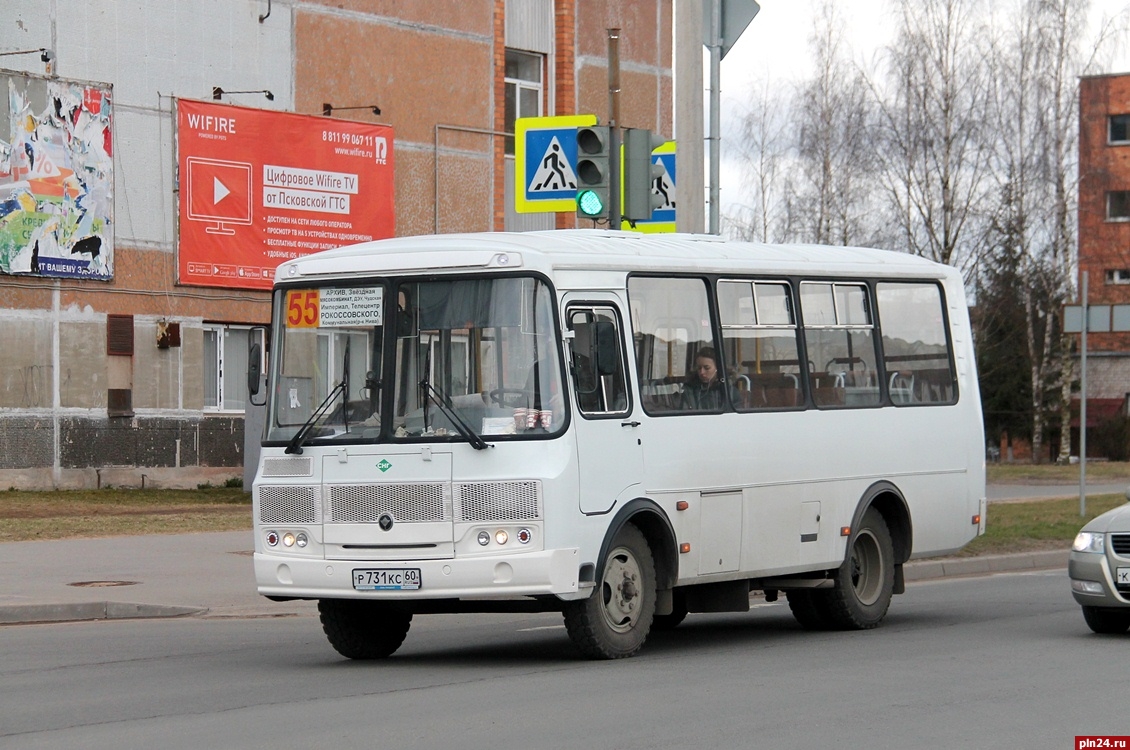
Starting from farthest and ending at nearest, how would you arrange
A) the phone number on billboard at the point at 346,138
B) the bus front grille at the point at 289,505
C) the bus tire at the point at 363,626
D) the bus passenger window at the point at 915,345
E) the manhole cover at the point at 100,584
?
1. the phone number on billboard at the point at 346,138
2. the manhole cover at the point at 100,584
3. the bus passenger window at the point at 915,345
4. the bus tire at the point at 363,626
5. the bus front grille at the point at 289,505

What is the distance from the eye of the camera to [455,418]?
11.6 meters

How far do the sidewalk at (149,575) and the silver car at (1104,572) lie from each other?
21.2 ft

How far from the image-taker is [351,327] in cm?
1212

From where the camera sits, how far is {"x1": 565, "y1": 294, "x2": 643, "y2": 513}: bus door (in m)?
11.7

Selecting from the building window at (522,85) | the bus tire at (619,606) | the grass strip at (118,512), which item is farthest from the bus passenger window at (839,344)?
the building window at (522,85)

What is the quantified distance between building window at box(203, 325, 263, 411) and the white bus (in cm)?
1996

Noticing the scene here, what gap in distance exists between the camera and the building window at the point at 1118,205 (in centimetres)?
7012

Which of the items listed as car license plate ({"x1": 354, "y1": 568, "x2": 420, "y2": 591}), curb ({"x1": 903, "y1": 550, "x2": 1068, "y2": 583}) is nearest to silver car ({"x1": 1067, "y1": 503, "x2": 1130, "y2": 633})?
car license plate ({"x1": 354, "y1": 568, "x2": 420, "y2": 591})

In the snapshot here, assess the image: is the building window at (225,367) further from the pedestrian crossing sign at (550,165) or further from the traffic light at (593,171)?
the traffic light at (593,171)

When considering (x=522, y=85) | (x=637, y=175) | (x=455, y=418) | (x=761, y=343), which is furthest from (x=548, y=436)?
(x=522, y=85)

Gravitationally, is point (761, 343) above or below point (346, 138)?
below

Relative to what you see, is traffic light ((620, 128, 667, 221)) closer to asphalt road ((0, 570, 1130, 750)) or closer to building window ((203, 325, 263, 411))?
asphalt road ((0, 570, 1130, 750))

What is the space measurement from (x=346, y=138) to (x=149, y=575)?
664 inches

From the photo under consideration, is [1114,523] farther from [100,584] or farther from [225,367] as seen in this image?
[225,367]
